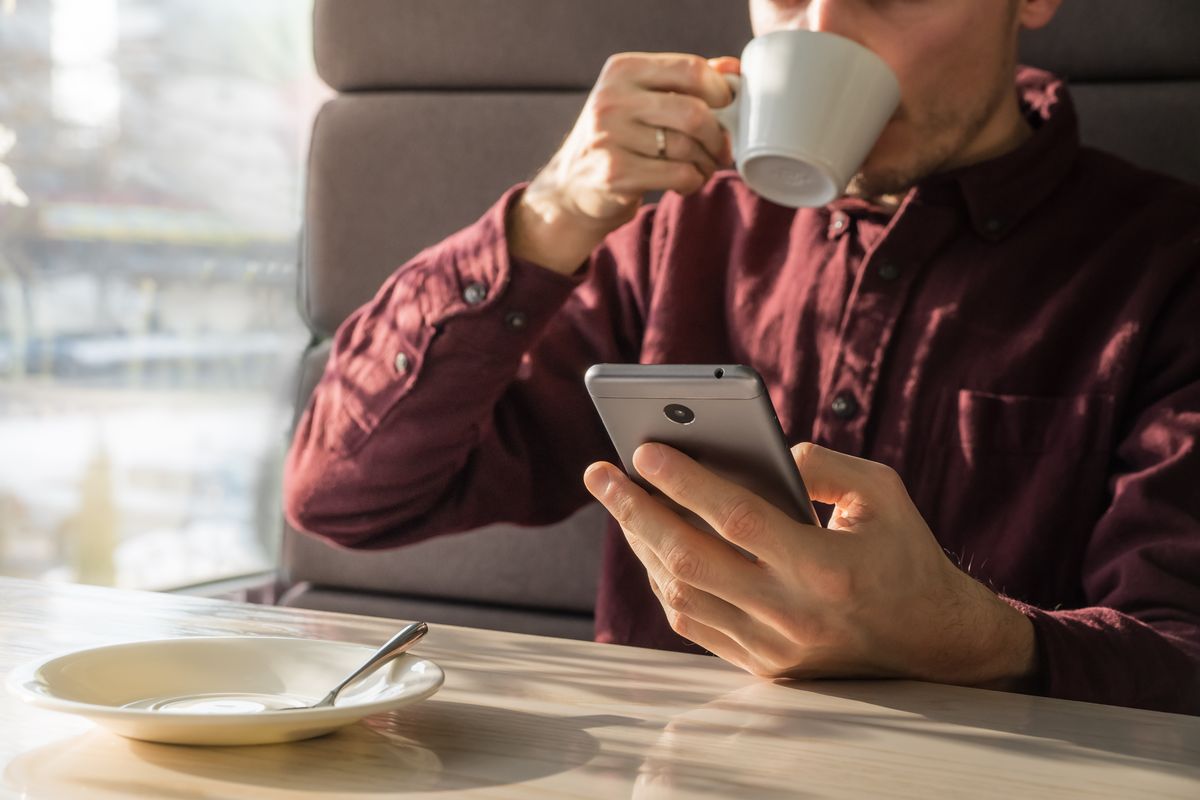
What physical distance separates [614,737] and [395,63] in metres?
1.31

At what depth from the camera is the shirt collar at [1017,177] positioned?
4.28 feet

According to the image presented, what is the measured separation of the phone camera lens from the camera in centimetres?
69

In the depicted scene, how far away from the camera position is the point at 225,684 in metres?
0.67

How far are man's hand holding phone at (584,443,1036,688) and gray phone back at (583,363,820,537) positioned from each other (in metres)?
0.01

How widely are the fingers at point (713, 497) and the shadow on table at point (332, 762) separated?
0.15 meters

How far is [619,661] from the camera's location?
2.55 ft

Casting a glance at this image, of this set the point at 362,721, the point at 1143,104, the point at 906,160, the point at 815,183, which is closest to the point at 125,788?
the point at 362,721

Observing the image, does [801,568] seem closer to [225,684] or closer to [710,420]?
[710,420]

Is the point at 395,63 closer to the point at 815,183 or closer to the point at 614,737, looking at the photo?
the point at 815,183

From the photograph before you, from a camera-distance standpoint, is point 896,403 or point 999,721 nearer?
point 999,721

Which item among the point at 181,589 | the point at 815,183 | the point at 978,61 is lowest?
Result: the point at 181,589

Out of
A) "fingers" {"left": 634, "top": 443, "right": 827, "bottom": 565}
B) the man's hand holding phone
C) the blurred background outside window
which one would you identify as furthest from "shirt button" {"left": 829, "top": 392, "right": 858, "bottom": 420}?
the blurred background outside window

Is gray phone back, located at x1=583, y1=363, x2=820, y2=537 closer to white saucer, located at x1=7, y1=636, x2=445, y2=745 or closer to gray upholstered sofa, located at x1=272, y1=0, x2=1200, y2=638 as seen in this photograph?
white saucer, located at x1=7, y1=636, x2=445, y2=745

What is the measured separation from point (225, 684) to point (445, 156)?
1115mm
